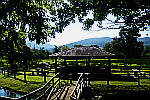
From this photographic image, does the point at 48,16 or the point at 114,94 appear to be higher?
the point at 48,16

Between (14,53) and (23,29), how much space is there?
60.8 inches

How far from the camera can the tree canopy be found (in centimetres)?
846

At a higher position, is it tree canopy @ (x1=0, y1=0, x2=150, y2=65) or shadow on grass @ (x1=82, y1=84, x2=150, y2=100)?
tree canopy @ (x1=0, y1=0, x2=150, y2=65)

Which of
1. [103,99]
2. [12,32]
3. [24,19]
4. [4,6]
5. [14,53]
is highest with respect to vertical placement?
[4,6]

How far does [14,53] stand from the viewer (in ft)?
27.7

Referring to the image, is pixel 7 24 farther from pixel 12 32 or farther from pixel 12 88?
pixel 12 88

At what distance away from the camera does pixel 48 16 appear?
35.3ft

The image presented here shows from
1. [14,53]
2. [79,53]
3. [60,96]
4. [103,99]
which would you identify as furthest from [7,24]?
[79,53]

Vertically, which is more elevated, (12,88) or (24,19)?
(24,19)

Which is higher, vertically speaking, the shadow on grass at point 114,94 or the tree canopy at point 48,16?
the tree canopy at point 48,16

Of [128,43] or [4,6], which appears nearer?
[4,6]

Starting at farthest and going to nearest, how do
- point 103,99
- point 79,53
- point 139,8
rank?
point 79,53 < point 139,8 < point 103,99

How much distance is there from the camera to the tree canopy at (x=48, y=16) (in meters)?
8.46

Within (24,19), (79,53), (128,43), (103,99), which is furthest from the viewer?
(128,43)
